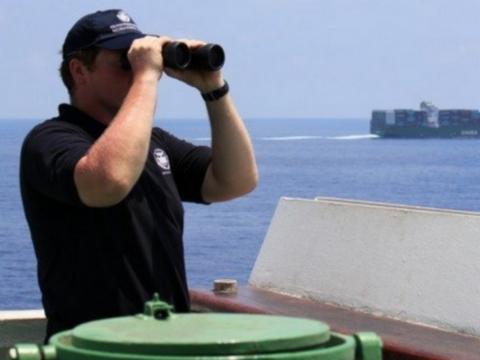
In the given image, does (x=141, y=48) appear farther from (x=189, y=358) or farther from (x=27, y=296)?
(x=27, y=296)

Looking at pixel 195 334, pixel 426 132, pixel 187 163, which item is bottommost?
pixel 426 132

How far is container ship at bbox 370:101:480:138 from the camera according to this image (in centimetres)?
12006

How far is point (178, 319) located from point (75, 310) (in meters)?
0.82

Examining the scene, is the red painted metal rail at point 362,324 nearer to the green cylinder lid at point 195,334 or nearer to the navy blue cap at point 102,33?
the navy blue cap at point 102,33

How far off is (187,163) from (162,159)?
0.20 metres

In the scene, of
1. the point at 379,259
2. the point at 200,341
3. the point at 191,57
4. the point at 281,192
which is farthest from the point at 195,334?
the point at 281,192

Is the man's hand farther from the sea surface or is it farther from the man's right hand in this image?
the sea surface

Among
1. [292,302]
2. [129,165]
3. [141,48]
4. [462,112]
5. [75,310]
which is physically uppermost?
[141,48]

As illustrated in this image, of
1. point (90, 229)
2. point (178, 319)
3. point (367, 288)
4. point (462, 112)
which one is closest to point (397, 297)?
point (367, 288)

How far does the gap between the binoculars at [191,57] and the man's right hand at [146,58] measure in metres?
0.03

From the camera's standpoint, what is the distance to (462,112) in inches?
4815

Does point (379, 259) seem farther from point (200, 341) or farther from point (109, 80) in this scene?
point (200, 341)

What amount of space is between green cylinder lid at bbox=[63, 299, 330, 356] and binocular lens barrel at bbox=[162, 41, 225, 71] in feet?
3.21

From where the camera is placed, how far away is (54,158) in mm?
3400
